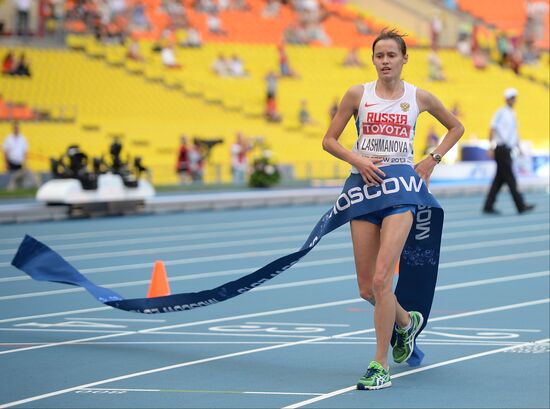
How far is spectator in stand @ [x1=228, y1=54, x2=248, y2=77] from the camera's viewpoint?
1668 inches

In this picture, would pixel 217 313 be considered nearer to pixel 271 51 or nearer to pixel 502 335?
pixel 502 335

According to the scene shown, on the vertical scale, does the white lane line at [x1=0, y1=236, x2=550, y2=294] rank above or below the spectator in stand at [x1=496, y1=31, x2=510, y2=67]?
below

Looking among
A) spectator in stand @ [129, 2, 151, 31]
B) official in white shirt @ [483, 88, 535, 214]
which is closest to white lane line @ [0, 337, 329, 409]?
official in white shirt @ [483, 88, 535, 214]

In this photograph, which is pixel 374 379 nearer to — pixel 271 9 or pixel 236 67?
pixel 236 67

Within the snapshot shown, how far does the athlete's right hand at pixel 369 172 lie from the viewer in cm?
786

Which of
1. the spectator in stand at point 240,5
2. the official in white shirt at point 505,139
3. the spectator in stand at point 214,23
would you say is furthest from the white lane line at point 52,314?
Result: the spectator in stand at point 240,5

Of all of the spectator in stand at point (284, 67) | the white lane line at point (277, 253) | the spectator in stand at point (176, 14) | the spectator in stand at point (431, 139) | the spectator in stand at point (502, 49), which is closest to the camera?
the white lane line at point (277, 253)

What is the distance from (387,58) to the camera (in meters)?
7.93

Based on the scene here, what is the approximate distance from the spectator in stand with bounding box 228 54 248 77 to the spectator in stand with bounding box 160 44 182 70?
194cm

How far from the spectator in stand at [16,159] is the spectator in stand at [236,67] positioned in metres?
13.0

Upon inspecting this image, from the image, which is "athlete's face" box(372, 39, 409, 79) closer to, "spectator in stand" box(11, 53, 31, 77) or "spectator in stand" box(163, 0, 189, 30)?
"spectator in stand" box(11, 53, 31, 77)

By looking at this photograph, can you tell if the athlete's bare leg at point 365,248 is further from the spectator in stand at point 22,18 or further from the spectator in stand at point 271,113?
the spectator in stand at point 271,113

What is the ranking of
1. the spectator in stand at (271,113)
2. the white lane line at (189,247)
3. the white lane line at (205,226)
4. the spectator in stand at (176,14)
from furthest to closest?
the spectator in stand at (176,14) → the spectator in stand at (271,113) → the white lane line at (205,226) → the white lane line at (189,247)

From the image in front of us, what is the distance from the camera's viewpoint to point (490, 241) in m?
19.7
